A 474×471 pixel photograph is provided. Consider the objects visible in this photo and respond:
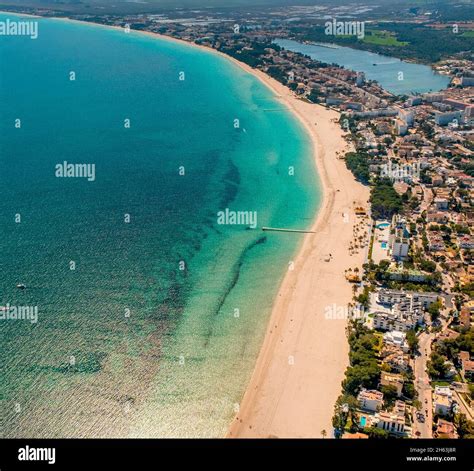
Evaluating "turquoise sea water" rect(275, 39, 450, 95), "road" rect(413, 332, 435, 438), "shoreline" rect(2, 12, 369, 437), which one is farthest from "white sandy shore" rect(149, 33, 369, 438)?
"turquoise sea water" rect(275, 39, 450, 95)

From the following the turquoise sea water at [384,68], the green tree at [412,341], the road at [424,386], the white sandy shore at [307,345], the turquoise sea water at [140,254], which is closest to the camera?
the road at [424,386]

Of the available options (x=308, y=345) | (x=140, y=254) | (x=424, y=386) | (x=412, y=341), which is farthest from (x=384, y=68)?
(x=424, y=386)

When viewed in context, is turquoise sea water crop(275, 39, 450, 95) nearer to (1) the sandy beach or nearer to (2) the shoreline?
(2) the shoreline

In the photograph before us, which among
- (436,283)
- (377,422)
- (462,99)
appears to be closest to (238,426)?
(377,422)

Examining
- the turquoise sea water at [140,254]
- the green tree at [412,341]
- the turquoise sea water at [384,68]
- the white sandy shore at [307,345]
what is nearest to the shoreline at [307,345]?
the white sandy shore at [307,345]

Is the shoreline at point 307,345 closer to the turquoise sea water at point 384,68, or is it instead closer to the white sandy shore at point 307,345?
the white sandy shore at point 307,345

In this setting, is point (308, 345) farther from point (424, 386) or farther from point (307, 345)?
point (424, 386)
